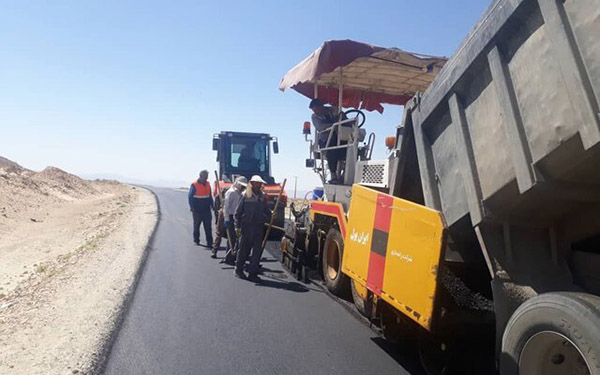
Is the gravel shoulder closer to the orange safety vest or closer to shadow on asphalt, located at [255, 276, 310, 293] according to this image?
the orange safety vest

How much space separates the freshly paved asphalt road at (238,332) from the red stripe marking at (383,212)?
125 centimetres

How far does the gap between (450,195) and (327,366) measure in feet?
6.09

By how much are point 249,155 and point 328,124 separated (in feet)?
21.0

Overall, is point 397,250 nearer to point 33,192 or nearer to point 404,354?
point 404,354

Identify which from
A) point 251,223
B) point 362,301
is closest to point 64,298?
point 251,223

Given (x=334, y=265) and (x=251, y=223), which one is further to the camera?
(x=251, y=223)

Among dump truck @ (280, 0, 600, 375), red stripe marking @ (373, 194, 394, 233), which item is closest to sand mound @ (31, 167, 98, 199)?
red stripe marking @ (373, 194, 394, 233)

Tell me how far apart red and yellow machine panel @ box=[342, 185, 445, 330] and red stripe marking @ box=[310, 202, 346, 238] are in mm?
923

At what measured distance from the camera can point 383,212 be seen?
4043 mm

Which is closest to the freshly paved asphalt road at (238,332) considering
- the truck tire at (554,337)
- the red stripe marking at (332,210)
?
the red stripe marking at (332,210)

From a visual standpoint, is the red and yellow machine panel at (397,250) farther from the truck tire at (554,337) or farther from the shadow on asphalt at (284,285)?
the shadow on asphalt at (284,285)

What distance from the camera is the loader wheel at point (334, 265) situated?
618 cm

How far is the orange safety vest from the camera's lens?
1030 centimetres

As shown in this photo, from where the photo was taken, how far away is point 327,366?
4035 millimetres
